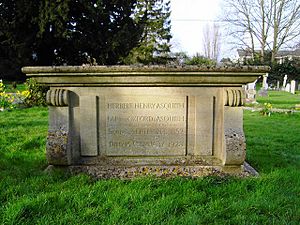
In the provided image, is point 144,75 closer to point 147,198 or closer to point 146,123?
point 146,123

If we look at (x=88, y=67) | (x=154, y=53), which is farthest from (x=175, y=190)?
(x=154, y=53)

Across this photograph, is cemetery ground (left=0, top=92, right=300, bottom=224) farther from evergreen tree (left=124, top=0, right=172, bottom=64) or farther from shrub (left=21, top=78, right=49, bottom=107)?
evergreen tree (left=124, top=0, right=172, bottom=64)

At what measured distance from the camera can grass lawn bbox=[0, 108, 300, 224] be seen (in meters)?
2.11

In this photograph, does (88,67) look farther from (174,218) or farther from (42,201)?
(174,218)

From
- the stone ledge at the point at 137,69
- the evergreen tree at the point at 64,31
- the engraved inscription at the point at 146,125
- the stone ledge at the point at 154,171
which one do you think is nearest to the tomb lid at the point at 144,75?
the stone ledge at the point at 137,69

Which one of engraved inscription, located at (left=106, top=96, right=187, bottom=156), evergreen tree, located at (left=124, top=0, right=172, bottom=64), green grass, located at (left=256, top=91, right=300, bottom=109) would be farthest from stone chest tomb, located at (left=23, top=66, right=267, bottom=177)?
evergreen tree, located at (left=124, top=0, right=172, bottom=64)

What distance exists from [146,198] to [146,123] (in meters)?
0.97

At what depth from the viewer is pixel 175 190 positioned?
263cm

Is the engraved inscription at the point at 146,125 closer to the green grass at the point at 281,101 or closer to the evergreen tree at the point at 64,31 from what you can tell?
the green grass at the point at 281,101

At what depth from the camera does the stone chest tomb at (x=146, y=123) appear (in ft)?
9.90

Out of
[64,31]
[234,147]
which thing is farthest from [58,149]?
[64,31]

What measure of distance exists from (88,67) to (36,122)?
182 inches

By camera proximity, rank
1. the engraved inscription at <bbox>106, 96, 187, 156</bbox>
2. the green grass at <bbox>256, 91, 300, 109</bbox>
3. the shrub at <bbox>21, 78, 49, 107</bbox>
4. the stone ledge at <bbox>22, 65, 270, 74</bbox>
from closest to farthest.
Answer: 1. the stone ledge at <bbox>22, 65, 270, 74</bbox>
2. the engraved inscription at <bbox>106, 96, 187, 156</bbox>
3. the shrub at <bbox>21, 78, 49, 107</bbox>
4. the green grass at <bbox>256, 91, 300, 109</bbox>

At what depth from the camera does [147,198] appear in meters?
2.43
